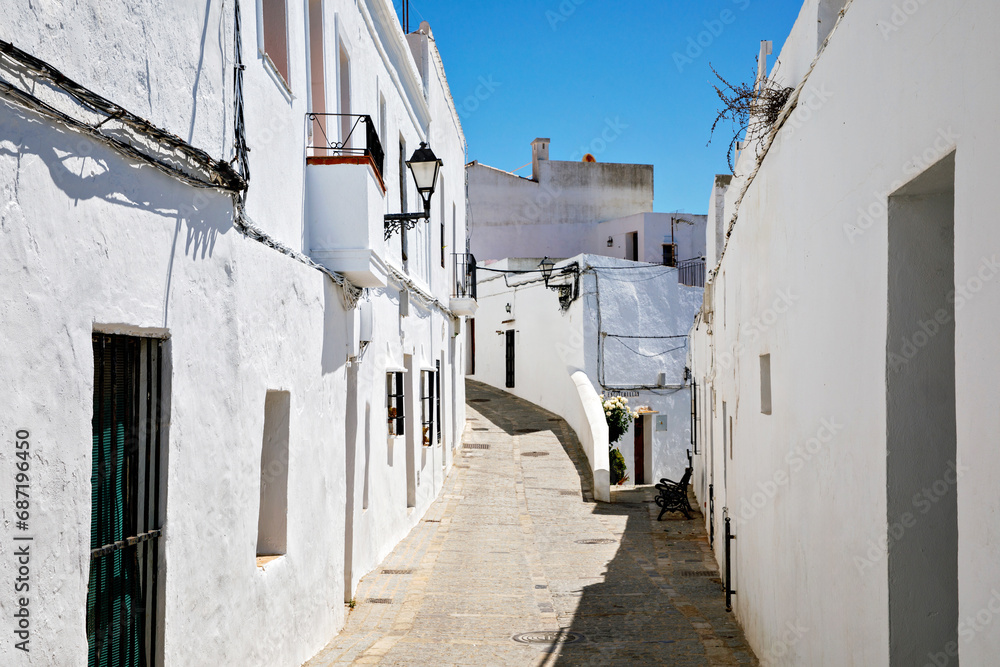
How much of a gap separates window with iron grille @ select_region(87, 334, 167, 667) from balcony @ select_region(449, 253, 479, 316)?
46.5 feet

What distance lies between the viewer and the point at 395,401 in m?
11.2

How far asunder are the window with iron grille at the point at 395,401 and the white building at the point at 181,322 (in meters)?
2.27

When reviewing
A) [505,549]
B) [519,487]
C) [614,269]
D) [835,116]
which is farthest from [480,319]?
[835,116]

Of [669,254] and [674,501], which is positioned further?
[669,254]

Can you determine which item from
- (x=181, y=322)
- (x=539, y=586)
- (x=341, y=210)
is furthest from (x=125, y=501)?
(x=539, y=586)

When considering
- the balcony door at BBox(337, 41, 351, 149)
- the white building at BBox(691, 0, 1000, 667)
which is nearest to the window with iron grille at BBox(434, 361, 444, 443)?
the balcony door at BBox(337, 41, 351, 149)

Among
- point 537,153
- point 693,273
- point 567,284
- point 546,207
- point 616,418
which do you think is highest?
point 537,153

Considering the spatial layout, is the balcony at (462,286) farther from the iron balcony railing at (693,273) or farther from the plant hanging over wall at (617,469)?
the iron balcony railing at (693,273)

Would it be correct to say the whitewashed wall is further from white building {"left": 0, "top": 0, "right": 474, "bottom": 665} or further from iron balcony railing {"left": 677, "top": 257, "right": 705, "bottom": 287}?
white building {"left": 0, "top": 0, "right": 474, "bottom": 665}

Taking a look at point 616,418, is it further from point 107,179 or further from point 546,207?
point 107,179

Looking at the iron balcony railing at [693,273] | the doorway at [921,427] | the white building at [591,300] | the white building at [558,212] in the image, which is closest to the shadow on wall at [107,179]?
the doorway at [921,427]

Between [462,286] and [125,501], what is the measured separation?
1591cm

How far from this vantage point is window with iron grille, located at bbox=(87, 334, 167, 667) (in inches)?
139

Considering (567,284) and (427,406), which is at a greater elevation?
(567,284)
